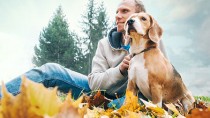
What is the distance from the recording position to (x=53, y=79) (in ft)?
12.6

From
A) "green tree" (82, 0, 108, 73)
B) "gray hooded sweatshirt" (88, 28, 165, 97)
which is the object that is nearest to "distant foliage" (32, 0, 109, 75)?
"green tree" (82, 0, 108, 73)

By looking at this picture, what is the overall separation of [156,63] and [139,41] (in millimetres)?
321

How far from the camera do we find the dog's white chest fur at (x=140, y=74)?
3.63m

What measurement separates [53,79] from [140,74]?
1.04 m

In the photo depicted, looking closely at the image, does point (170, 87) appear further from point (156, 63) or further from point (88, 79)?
point (88, 79)

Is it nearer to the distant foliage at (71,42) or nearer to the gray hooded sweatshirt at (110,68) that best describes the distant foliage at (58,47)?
the distant foliage at (71,42)

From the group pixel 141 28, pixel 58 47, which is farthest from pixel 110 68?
pixel 58 47

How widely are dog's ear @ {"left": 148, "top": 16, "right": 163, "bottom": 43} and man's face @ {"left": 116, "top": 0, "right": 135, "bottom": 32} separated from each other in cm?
40

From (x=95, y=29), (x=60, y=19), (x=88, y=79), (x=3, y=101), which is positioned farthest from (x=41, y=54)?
(x=3, y=101)

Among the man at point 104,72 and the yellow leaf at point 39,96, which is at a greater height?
the yellow leaf at point 39,96

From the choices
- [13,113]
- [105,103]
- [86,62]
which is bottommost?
[86,62]

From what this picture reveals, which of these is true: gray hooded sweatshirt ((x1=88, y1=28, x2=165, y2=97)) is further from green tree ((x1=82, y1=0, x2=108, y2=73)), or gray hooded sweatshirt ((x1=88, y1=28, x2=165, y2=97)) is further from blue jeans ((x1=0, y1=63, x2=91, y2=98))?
green tree ((x1=82, y1=0, x2=108, y2=73))

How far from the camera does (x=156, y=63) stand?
3.66 meters

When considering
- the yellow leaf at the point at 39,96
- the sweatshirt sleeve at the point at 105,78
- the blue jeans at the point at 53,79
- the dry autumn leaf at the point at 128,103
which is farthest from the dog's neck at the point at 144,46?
the yellow leaf at the point at 39,96
